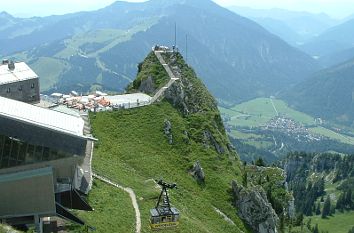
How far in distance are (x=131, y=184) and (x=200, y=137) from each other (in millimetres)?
32187

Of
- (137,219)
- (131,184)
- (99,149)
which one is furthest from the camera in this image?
(99,149)

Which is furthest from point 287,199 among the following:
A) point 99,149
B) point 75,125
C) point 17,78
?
point 75,125

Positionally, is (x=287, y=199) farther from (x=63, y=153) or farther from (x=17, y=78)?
(x=63, y=153)

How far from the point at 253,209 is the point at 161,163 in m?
17.6

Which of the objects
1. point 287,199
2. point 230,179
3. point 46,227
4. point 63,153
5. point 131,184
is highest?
point 63,153

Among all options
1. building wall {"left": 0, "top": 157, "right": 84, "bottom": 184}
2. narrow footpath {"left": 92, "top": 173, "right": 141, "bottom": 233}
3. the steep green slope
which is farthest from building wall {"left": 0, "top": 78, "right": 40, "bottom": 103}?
building wall {"left": 0, "top": 157, "right": 84, "bottom": 184}

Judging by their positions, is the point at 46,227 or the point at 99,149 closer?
the point at 46,227

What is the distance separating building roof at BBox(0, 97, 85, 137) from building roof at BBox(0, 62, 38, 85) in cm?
4419

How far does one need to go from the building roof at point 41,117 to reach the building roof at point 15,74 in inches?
1740

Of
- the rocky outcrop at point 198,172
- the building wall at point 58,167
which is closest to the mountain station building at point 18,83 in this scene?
the rocky outcrop at point 198,172

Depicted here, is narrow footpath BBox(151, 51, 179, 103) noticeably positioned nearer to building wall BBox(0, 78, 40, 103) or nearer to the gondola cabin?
building wall BBox(0, 78, 40, 103)

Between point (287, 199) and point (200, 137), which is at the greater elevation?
point (200, 137)

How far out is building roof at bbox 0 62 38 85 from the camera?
84.1 meters

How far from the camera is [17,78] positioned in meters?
85.9
